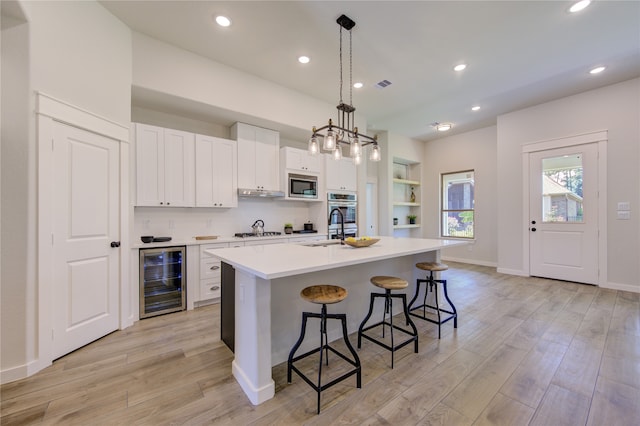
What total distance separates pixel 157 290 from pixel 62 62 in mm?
2518

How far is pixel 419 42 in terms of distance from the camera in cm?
301

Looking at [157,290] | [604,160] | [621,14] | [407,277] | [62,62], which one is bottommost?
[157,290]

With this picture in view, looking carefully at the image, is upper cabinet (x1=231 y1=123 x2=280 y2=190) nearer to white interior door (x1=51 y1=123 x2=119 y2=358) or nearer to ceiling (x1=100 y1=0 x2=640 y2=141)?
ceiling (x1=100 y1=0 x2=640 y2=141)

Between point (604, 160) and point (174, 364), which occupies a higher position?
point (604, 160)

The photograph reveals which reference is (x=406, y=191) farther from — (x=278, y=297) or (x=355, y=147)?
(x=278, y=297)

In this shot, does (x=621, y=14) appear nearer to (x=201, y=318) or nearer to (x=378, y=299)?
Answer: (x=378, y=299)

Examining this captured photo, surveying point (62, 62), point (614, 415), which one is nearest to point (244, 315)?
point (614, 415)

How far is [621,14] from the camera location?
2557mm

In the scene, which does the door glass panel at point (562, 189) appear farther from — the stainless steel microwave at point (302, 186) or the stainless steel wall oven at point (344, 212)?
the stainless steel microwave at point (302, 186)

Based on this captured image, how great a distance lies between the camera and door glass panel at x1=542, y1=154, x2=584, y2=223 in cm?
435

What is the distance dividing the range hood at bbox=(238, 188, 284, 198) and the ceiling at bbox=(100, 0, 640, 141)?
1.71m

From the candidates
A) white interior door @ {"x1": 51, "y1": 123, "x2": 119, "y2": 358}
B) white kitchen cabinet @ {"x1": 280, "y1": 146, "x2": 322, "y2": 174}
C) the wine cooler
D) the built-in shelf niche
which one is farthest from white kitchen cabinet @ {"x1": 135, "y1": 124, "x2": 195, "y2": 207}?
the built-in shelf niche

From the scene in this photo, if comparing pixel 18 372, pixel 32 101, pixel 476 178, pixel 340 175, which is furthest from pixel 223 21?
pixel 476 178

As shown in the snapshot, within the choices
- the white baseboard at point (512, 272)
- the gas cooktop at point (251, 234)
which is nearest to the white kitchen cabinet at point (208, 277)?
the gas cooktop at point (251, 234)
